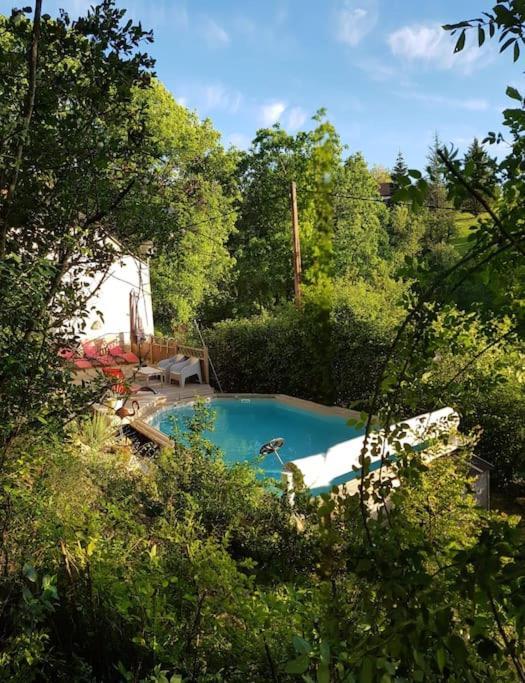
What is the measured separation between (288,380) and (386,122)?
9025 mm

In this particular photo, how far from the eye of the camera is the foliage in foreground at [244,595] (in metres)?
0.79

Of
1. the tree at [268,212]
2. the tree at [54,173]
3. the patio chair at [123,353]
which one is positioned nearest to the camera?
the tree at [54,173]

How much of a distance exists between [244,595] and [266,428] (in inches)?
347

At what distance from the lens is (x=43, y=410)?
2.27 meters

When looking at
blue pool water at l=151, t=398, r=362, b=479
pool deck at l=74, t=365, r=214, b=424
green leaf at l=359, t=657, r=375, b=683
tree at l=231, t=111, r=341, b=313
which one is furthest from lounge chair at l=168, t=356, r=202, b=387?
green leaf at l=359, t=657, r=375, b=683

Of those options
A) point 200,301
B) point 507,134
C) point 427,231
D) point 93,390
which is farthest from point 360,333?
point 427,231

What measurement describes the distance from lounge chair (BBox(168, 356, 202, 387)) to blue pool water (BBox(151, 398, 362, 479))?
4.69 feet

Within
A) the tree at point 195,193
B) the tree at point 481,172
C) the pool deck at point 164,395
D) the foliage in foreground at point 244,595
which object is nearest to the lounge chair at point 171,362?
the pool deck at point 164,395

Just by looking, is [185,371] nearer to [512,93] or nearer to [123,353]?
[123,353]

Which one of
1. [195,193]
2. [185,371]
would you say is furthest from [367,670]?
[195,193]

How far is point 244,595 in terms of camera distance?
2188 mm

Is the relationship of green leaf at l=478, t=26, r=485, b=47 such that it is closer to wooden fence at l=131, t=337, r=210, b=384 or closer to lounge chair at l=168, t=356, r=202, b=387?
lounge chair at l=168, t=356, r=202, b=387

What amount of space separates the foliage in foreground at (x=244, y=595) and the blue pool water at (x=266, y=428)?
5593 millimetres

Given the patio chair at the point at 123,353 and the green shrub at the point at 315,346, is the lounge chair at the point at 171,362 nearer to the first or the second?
the patio chair at the point at 123,353
